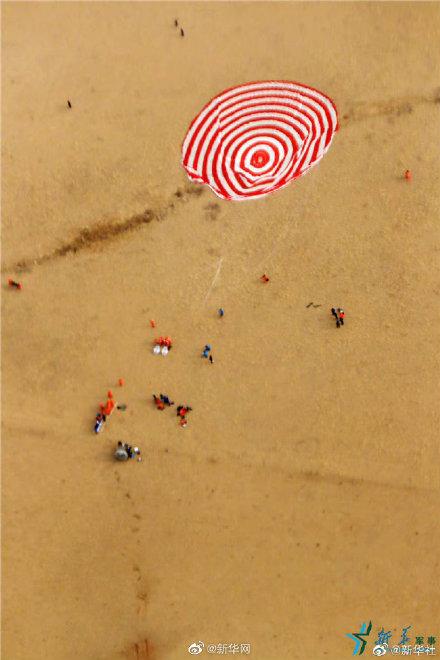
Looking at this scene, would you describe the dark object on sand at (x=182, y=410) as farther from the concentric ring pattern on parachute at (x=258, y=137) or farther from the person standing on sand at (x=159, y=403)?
the concentric ring pattern on parachute at (x=258, y=137)

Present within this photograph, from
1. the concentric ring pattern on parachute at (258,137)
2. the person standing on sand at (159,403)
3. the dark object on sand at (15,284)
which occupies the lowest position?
→ the person standing on sand at (159,403)

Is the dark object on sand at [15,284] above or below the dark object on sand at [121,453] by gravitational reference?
above

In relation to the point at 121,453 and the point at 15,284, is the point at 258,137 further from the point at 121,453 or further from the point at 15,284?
the point at 121,453

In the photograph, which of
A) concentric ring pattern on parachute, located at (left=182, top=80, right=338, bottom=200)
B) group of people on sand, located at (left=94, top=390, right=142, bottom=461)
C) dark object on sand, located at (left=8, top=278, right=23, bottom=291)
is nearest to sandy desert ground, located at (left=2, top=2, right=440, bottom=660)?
dark object on sand, located at (left=8, top=278, right=23, bottom=291)

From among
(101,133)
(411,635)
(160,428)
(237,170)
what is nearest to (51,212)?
(101,133)

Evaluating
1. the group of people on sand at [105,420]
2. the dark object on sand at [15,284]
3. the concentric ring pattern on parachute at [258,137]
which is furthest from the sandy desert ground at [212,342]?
the concentric ring pattern on parachute at [258,137]

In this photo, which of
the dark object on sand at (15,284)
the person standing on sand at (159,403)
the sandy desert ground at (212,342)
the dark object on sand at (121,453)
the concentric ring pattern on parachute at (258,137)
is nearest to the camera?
the sandy desert ground at (212,342)
